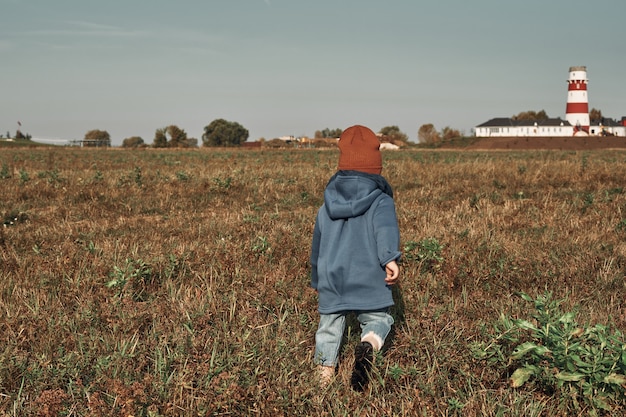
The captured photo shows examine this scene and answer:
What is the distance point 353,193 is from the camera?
3922 millimetres

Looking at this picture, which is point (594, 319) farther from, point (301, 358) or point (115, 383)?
point (115, 383)

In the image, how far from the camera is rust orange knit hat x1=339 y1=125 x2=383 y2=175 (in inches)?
155

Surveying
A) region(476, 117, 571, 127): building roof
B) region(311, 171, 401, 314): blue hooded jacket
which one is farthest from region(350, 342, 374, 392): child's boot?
region(476, 117, 571, 127): building roof

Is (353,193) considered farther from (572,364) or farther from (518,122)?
(518,122)

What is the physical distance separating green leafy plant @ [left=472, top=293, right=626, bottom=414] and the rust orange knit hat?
1.44 m

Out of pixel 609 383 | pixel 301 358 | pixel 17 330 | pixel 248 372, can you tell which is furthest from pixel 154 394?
pixel 609 383

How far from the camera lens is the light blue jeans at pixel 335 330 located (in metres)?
3.81

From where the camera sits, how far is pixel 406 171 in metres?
16.6

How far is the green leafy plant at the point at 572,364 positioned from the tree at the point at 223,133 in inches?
5591

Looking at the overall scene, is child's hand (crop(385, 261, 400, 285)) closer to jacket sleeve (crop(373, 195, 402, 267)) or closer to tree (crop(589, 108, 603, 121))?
jacket sleeve (crop(373, 195, 402, 267))

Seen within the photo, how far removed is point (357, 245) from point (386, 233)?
0.76 feet

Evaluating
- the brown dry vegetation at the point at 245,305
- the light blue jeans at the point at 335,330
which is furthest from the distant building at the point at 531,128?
the light blue jeans at the point at 335,330

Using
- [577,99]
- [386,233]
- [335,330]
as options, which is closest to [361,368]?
[335,330]

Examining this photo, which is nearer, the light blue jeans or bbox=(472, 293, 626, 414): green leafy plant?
bbox=(472, 293, 626, 414): green leafy plant
